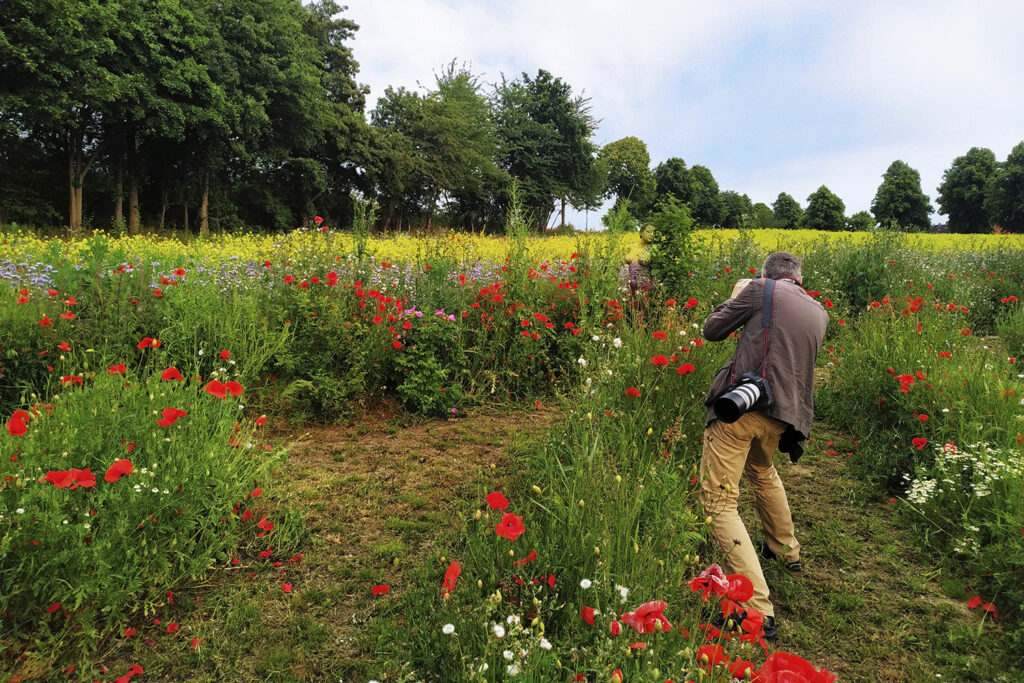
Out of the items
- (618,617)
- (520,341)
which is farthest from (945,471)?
(520,341)

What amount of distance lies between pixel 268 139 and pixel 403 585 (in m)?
28.7

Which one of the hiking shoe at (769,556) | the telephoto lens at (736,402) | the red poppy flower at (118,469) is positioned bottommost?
the hiking shoe at (769,556)

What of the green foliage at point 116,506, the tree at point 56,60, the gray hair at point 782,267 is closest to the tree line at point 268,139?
the tree at point 56,60

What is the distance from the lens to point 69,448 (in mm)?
2365

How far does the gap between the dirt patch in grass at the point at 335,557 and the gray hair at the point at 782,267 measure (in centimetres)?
192

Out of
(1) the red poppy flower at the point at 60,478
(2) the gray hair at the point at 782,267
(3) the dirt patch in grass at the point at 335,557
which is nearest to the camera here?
(1) the red poppy flower at the point at 60,478

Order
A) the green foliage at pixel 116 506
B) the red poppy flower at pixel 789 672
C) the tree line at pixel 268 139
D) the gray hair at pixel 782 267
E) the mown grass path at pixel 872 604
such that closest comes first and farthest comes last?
the red poppy flower at pixel 789 672, the green foliage at pixel 116 506, the mown grass path at pixel 872 604, the gray hair at pixel 782 267, the tree line at pixel 268 139

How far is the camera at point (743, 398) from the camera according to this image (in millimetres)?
2521

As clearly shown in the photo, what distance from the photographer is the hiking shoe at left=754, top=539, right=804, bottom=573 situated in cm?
308

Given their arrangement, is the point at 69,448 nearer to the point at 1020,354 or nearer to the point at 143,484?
the point at 143,484

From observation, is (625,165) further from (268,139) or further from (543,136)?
(268,139)

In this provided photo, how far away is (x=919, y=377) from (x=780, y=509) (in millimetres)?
2175

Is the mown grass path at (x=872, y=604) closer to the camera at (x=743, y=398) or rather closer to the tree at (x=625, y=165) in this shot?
the camera at (x=743, y=398)

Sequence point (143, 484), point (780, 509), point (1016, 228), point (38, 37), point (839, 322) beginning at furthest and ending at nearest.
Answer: point (1016, 228)
point (38, 37)
point (839, 322)
point (780, 509)
point (143, 484)
